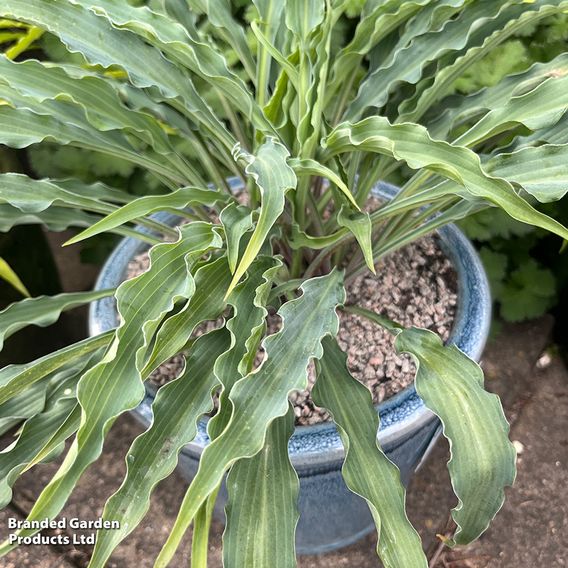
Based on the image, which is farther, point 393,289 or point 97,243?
point 97,243

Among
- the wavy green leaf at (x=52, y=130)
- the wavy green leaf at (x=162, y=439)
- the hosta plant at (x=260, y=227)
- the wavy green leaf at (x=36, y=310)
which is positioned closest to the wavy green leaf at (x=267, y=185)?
the hosta plant at (x=260, y=227)

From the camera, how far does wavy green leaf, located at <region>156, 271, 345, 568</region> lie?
1.79 feet

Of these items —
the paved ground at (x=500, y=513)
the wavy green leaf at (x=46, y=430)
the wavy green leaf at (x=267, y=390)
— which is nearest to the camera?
the wavy green leaf at (x=267, y=390)

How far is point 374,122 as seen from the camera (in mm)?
692

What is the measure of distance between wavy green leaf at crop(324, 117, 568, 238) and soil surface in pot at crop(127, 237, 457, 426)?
1.05 ft

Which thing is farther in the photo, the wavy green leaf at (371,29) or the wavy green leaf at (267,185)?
the wavy green leaf at (371,29)

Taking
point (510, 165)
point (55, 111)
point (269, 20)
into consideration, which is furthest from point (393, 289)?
point (55, 111)

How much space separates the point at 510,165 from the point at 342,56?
0.32m

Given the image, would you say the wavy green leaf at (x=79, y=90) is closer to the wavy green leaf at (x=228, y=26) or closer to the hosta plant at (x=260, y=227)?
the hosta plant at (x=260, y=227)

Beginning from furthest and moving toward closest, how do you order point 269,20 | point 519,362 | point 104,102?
point 519,362
point 269,20
point 104,102

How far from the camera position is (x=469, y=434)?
2.08 ft

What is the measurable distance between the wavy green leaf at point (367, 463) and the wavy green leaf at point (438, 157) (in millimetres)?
249

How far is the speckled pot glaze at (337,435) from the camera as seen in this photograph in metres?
0.79

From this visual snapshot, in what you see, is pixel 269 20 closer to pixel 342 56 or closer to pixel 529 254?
pixel 342 56
